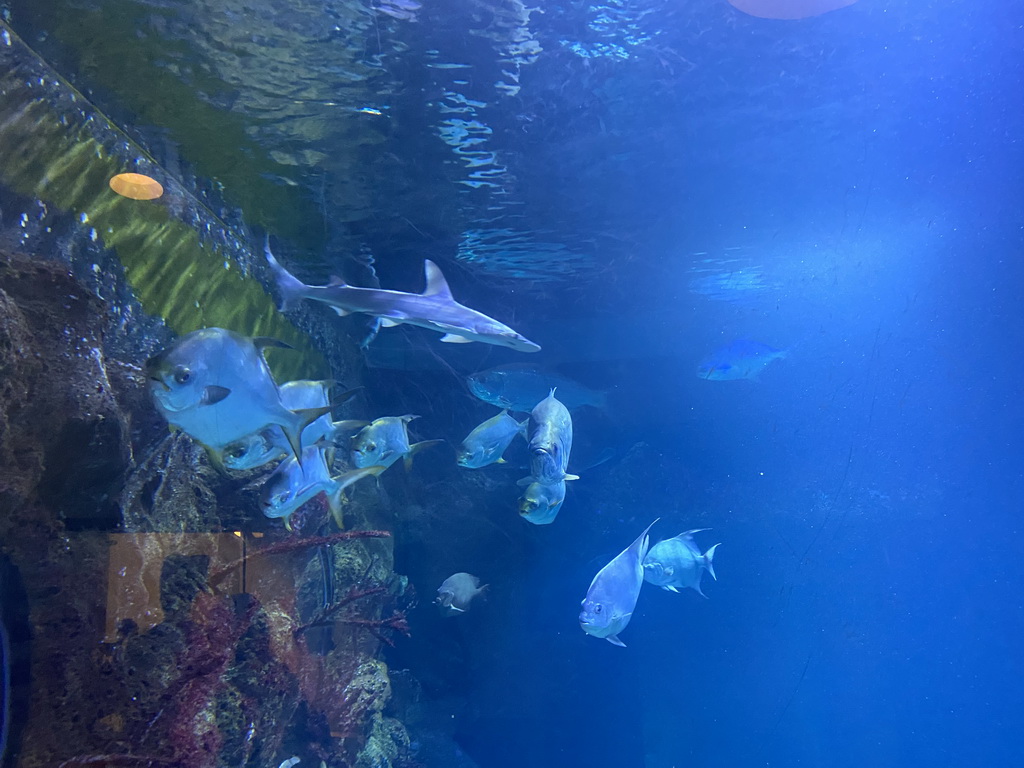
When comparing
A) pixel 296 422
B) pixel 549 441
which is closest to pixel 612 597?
pixel 549 441

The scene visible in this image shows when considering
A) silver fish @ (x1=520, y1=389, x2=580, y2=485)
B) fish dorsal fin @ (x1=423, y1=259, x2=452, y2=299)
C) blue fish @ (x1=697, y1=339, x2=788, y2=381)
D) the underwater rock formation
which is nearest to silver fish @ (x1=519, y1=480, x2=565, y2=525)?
silver fish @ (x1=520, y1=389, x2=580, y2=485)

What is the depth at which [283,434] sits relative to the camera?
374 cm

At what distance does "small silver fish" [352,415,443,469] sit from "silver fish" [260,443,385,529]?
59 centimetres

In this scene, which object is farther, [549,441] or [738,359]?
[738,359]

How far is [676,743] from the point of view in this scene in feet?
58.7

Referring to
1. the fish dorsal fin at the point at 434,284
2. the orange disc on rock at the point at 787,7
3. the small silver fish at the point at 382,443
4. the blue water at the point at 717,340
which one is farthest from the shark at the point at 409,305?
the orange disc on rock at the point at 787,7

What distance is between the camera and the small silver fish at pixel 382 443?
5.16 metres

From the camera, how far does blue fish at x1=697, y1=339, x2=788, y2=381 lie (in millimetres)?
12227

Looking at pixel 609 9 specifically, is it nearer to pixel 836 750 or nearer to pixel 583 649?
pixel 583 649

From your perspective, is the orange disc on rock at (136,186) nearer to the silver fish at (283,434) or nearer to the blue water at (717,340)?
the blue water at (717,340)

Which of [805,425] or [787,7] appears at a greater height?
[787,7]

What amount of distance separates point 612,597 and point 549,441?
2285 mm

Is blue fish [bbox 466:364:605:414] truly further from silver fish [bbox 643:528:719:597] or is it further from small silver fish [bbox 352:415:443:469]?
small silver fish [bbox 352:415:443:469]

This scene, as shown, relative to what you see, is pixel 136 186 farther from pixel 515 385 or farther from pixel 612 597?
pixel 612 597
